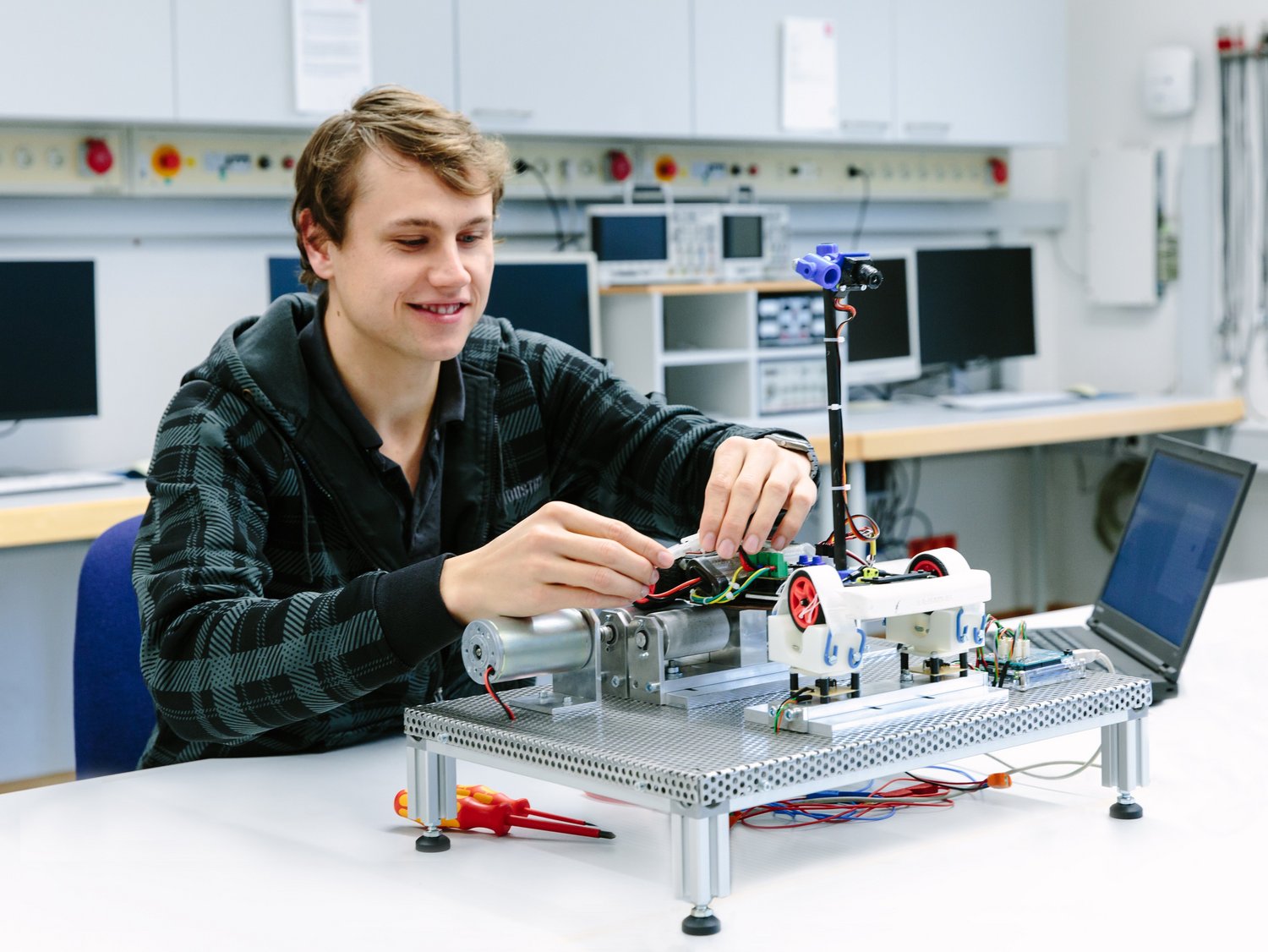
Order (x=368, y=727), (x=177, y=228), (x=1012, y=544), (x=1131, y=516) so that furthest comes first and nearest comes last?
(x=1012, y=544) < (x=177, y=228) < (x=1131, y=516) < (x=368, y=727)

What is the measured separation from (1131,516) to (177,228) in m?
2.31

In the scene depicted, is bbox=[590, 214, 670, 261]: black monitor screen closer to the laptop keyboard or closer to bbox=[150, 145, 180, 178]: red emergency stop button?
bbox=[150, 145, 180, 178]: red emergency stop button

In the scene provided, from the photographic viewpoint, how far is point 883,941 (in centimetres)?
94

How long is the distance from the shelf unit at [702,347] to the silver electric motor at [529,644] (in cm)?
247

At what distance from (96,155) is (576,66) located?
3.58 feet

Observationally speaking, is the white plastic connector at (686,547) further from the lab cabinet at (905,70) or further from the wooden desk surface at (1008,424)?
the lab cabinet at (905,70)

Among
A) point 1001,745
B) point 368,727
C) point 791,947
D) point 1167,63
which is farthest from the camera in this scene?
point 1167,63

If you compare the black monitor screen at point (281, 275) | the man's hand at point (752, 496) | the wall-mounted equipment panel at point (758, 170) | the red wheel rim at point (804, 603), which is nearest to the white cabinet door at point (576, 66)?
the wall-mounted equipment panel at point (758, 170)

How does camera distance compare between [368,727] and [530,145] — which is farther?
[530,145]

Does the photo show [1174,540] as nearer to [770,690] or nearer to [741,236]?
[770,690]

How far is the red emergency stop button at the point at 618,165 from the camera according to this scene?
391 centimetres

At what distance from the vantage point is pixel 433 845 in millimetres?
1119

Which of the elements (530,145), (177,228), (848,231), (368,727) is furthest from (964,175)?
(368,727)

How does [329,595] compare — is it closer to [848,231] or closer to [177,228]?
[177,228]
